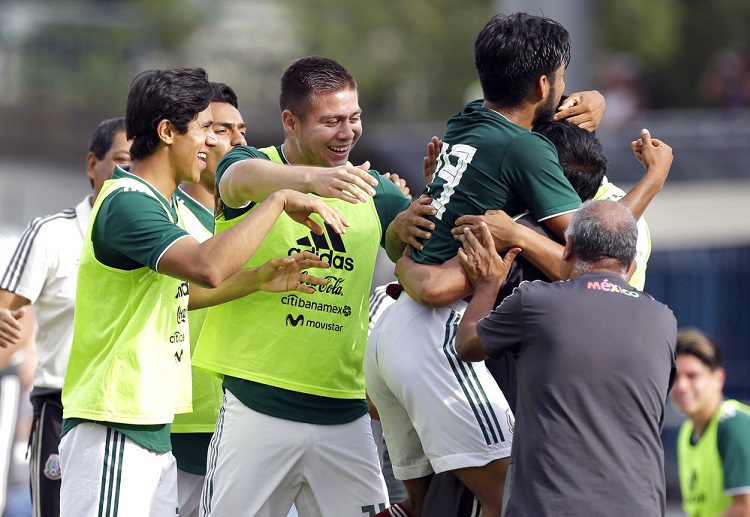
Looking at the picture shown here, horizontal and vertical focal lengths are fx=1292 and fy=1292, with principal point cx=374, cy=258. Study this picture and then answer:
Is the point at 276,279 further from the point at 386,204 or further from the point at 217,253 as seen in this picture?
the point at 386,204

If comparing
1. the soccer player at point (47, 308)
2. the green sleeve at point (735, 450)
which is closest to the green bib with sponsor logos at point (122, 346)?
the soccer player at point (47, 308)

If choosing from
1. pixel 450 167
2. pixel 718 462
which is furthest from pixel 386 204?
pixel 718 462

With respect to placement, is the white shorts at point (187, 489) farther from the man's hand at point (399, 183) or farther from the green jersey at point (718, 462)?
the green jersey at point (718, 462)

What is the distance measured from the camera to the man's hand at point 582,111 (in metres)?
5.13

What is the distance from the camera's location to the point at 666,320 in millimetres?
4395

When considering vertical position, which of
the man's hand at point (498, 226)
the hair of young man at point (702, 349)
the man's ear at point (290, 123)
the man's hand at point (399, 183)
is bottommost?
the hair of young man at point (702, 349)

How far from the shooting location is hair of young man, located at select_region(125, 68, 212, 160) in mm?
4902

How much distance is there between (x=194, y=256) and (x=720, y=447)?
16.2ft

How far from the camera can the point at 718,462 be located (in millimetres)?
8359

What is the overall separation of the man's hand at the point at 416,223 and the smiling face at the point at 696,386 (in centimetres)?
396

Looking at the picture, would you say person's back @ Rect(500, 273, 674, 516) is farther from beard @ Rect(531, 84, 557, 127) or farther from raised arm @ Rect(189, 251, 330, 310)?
raised arm @ Rect(189, 251, 330, 310)

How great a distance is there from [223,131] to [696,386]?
389 centimetres

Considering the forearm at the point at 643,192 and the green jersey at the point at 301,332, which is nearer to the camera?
the forearm at the point at 643,192

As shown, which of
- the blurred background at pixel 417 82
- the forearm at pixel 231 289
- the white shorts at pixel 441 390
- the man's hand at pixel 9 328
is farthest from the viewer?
the blurred background at pixel 417 82
